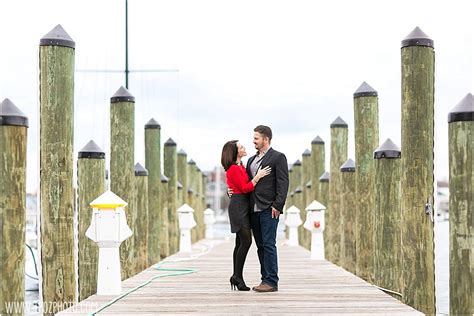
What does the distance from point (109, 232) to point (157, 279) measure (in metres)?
2.35

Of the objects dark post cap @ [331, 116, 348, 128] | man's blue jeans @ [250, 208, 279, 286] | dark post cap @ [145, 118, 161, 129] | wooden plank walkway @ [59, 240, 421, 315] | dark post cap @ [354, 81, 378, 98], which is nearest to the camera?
wooden plank walkway @ [59, 240, 421, 315]

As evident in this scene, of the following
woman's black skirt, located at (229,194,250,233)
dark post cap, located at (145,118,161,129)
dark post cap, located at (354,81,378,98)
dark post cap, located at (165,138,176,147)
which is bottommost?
woman's black skirt, located at (229,194,250,233)

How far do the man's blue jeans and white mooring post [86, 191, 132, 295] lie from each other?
135cm

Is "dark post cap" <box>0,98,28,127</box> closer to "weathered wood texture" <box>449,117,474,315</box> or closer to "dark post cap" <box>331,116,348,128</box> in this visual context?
"weathered wood texture" <box>449,117,474,315</box>

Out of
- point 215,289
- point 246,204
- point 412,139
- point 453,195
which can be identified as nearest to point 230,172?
point 246,204

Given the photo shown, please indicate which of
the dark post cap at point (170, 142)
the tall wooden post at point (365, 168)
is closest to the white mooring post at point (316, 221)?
the tall wooden post at point (365, 168)

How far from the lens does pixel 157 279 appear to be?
10250 millimetres

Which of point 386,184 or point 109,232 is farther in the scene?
point 386,184

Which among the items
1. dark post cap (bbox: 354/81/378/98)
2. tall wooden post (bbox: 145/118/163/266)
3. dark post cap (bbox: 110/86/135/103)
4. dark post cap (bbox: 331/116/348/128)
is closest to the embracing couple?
dark post cap (bbox: 110/86/135/103)

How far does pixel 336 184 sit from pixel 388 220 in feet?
20.1

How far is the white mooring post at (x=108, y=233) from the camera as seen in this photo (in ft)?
26.4

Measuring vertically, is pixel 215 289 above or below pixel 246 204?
below

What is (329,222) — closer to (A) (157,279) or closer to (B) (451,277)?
(A) (157,279)

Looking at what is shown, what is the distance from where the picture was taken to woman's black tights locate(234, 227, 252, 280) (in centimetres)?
866
